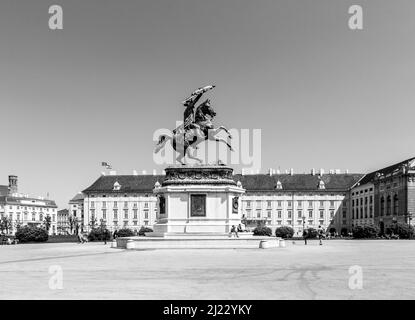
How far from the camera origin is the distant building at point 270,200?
14562 centimetres

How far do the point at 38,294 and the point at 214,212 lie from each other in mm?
30026

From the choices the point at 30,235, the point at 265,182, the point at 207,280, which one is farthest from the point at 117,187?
the point at 207,280

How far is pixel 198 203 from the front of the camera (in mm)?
46375

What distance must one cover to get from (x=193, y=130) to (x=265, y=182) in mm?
101694

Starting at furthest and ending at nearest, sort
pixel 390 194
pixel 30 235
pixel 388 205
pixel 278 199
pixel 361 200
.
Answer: pixel 278 199, pixel 361 200, pixel 388 205, pixel 390 194, pixel 30 235

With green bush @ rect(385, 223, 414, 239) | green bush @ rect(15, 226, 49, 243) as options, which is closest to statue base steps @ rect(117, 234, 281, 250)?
green bush @ rect(15, 226, 49, 243)

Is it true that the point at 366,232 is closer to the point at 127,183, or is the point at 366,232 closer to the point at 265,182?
the point at 265,182

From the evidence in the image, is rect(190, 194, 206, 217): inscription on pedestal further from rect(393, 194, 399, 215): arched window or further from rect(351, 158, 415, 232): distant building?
rect(393, 194, 399, 215): arched window

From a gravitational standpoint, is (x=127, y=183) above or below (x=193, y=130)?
below

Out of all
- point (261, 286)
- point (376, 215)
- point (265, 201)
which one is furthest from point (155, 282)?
point (265, 201)

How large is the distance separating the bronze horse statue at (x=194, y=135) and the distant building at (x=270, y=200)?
93.9 meters
